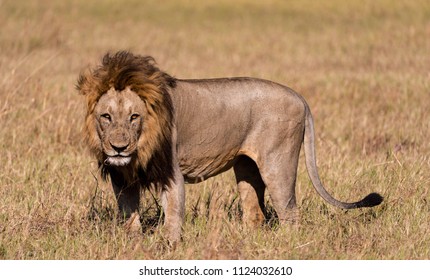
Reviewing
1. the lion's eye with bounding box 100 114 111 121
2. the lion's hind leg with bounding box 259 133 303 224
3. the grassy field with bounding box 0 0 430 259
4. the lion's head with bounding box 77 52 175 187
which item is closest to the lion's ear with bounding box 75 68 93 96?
the lion's head with bounding box 77 52 175 187

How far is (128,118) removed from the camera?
466 centimetres

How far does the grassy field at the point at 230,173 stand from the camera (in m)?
4.89

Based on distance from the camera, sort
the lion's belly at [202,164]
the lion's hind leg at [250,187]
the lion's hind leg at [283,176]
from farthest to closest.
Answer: the lion's hind leg at [250,187] < the lion's hind leg at [283,176] < the lion's belly at [202,164]

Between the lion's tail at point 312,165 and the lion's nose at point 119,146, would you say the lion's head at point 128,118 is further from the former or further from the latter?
the lion's tail at point 312,165

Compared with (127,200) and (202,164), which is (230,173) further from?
(127,200)

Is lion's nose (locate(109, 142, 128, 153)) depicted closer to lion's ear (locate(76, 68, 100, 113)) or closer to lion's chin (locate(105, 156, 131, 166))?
lion's chin (locate(105, 156, 131, 166))

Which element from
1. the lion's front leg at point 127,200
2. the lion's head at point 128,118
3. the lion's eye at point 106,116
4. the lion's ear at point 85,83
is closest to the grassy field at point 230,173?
the lion's front leg at point 127,200

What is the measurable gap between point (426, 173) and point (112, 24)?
12.1 metres

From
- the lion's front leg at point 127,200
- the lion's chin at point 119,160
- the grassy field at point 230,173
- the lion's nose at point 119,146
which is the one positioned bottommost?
the grassy field at point 230,173

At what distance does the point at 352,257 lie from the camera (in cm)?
471

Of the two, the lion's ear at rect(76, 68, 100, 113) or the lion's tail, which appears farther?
the lion's tail

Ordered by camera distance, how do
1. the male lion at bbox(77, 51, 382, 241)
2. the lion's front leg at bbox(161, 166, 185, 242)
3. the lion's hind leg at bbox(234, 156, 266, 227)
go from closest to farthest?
1. the male lion at bbox(77, 51, 382, 241)
2. the lion's front leg at bbox(161, 166, 185, 242)
3. the lion's hind leg at bbox(234, 156, 266, 227)

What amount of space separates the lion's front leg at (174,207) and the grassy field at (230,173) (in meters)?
0.08

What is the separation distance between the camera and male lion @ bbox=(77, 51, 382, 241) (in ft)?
15.4
